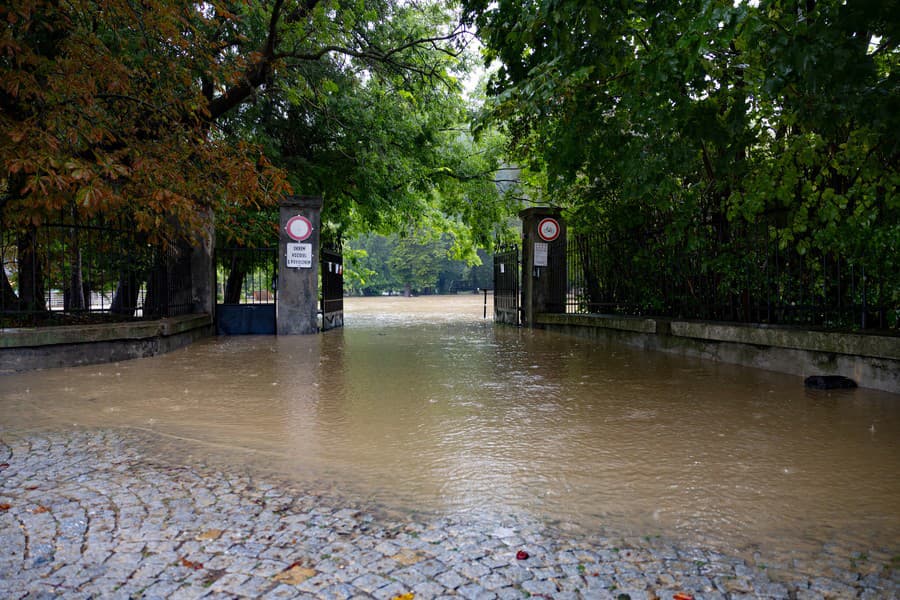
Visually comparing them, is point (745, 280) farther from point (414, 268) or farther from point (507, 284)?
Answer: point (414, 268)

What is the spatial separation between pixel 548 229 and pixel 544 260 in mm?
852

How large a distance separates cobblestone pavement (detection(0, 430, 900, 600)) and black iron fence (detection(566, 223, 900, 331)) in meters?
5.52

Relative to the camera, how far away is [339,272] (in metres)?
17.1

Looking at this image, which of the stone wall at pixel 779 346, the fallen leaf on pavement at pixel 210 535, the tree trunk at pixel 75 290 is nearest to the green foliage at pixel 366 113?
the tree trunk at pixel 75 290

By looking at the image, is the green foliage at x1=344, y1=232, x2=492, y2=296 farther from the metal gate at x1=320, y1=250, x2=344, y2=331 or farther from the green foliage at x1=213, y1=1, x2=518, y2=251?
the metal gate at x1=320, y1=250, x2=344, y2=331

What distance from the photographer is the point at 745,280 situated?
353 inches

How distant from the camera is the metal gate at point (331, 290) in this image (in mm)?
15383

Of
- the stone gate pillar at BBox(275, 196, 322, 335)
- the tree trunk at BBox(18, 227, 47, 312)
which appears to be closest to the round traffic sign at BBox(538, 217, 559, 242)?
the stone gate pillar at BBox(275, 196, 322, 335)

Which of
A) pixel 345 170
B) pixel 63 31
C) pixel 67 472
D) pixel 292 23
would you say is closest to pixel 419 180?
pixel 345 170

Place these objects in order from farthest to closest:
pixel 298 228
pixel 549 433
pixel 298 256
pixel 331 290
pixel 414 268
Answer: pixel 414 268 < pixel 331 290 < pixel 298 256 < pixel 298 228 < pixel 549 433

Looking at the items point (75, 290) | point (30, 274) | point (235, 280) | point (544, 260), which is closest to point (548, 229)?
point (544, 260)

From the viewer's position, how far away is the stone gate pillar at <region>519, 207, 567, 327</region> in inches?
649

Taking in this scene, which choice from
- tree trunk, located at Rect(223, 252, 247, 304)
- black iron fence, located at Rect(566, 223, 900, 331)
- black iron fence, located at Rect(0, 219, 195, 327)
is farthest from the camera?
tree trunk, located at Rect(223, 252, 247, 304)

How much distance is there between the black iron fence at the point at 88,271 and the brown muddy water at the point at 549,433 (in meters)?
2.31
